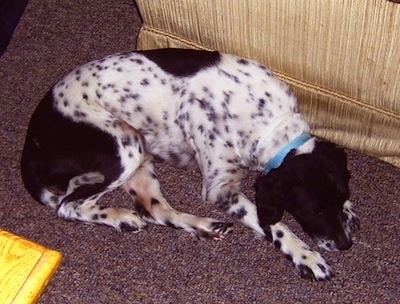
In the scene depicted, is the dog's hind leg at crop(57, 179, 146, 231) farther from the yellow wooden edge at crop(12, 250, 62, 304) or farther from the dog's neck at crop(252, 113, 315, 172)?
the yellow wooden edge at crop(12, 250, 62, 304)

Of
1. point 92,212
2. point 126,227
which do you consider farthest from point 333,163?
point 92,212

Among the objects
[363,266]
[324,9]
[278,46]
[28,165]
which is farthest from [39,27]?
[363,266]

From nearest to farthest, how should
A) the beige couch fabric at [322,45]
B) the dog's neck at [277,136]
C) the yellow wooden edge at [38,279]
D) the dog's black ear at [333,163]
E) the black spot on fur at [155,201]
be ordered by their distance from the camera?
1. the yellow wooden edge at [38,279]
2. the beige couch fabric at [322,45]
3. the dog's black ear at [333,163]
4. the dog's neck at [277,136]
5. the black spot on fur at [155,201]

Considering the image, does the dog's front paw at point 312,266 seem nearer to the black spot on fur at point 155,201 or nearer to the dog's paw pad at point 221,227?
the dog's paw pad at point 221,227

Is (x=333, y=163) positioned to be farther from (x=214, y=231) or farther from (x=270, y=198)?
(x=214, y=231)

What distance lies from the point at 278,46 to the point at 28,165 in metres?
1.00

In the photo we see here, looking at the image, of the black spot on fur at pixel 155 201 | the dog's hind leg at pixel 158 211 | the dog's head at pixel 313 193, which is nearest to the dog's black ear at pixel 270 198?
the dog's head at pixel 313 193

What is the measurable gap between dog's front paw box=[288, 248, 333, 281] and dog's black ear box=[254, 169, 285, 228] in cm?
16

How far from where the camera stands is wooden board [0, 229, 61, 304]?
1.87 m

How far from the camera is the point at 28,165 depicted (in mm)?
3035

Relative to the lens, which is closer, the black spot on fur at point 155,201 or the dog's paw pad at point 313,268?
the dog's paw pad at point 313,268

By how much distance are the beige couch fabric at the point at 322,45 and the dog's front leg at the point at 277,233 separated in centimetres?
47

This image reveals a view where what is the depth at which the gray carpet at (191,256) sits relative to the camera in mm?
2861

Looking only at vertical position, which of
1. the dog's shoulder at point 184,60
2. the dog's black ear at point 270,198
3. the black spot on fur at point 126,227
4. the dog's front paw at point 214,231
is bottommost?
the dog's front paw at point 214,231
